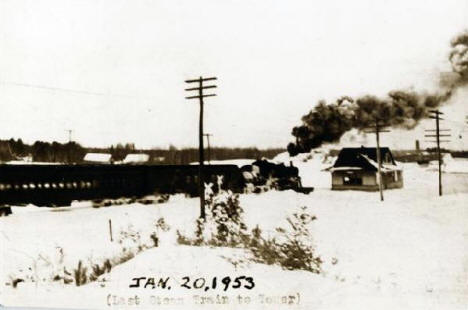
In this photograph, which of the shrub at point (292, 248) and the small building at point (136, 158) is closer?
the shrub at point (292, 248)

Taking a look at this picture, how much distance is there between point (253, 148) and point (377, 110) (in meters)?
1.46

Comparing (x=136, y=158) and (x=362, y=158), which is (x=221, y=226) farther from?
(x=136, y=158)

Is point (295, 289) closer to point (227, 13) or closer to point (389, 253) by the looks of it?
point (389, 253)

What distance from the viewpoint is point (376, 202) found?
512 centimetres

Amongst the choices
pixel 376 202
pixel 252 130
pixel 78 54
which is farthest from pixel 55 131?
pixel 376 202

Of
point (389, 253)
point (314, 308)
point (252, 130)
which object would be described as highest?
point (252, 130)

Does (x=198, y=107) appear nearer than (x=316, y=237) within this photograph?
No

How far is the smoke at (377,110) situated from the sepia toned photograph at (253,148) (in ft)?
0.06

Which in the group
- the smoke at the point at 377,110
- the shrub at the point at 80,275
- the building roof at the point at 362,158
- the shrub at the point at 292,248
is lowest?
the shrub at the point at 80,275

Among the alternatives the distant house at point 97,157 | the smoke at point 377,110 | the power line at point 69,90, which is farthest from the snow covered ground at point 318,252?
the power line at point 69,90

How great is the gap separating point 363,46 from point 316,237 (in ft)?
6.73

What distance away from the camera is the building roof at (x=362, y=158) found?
5075 mm

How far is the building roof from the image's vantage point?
5.07m

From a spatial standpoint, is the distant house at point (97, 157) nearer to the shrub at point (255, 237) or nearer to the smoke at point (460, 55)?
the shrub at point (255, 237)
